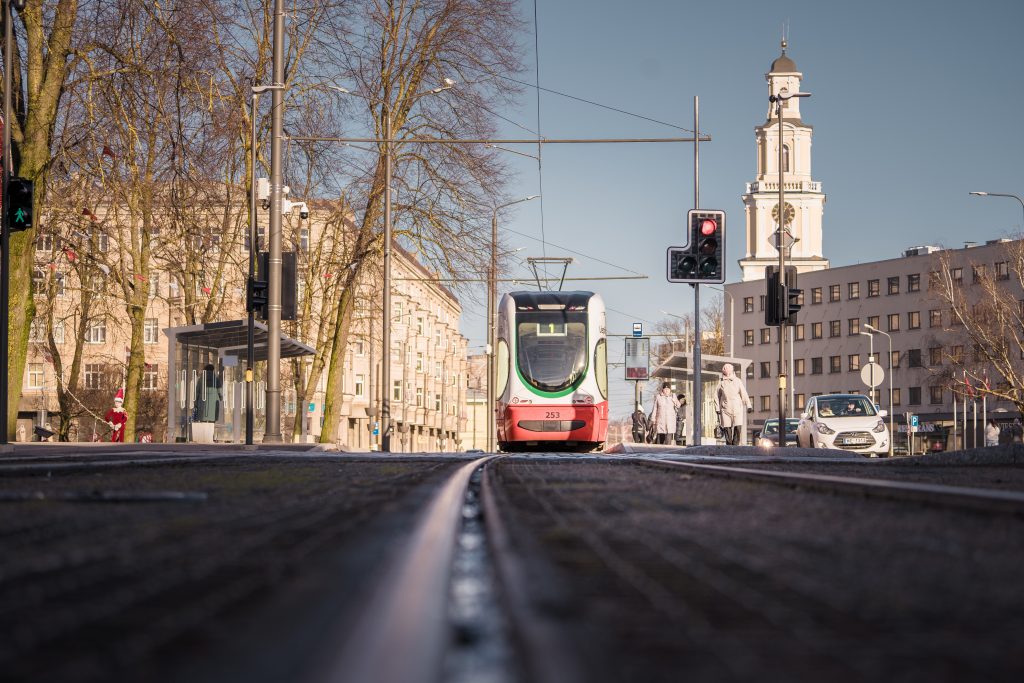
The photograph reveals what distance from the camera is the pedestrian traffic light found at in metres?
27.6

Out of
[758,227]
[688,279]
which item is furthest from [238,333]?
[758,227]

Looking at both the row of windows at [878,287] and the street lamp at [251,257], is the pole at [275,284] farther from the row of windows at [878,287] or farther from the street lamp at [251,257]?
the row of windows at [878,287]

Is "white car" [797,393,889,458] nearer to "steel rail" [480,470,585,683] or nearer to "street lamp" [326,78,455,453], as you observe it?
"street lamp" [326,78,455,453]

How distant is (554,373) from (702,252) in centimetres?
576

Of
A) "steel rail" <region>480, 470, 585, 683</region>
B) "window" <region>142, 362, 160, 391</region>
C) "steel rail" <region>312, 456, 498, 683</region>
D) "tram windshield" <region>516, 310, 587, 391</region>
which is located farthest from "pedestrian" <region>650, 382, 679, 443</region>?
"window" <region>142, 362, 160, 391</region>

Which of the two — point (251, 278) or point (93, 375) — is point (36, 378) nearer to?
point (93, 375)

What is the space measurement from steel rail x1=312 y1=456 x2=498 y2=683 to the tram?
26.5 metres

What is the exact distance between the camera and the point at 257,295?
91.3 ft

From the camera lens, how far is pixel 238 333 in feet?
111

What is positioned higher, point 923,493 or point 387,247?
point 387,247

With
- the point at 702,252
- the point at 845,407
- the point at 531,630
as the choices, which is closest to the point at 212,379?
the point at 702,252

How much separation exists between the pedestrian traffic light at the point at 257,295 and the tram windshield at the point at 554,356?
5.63m

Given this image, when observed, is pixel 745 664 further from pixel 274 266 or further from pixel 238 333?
pixel 238 333

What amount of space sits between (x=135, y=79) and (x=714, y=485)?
22117 mm
